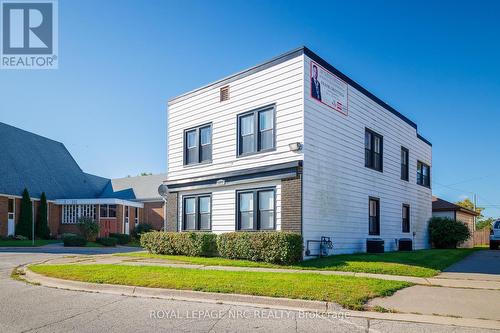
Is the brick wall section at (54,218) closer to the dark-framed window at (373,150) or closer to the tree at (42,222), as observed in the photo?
the tree at (42,222)

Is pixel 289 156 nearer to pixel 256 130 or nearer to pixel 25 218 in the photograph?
pixel 256 130

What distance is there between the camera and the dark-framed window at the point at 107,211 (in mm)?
36656

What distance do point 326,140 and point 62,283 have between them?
1034cm

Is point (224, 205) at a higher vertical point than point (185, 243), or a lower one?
higher

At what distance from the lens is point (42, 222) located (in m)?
34.7

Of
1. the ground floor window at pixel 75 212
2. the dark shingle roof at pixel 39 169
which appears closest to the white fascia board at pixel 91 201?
the ground floor window at pixel 75 212

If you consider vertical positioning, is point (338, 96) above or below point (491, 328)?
above

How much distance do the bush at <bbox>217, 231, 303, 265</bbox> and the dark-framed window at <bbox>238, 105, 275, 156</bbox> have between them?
367 centimetres

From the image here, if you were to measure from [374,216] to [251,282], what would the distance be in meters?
11.6

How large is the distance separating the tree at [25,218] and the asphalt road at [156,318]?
2674cm

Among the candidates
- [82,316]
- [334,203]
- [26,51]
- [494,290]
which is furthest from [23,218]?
[494,290]

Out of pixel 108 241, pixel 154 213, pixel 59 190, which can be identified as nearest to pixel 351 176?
pixel 108 241

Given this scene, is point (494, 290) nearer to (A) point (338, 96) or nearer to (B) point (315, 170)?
(B) point (315, 170)

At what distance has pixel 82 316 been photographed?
7527 millimetres
